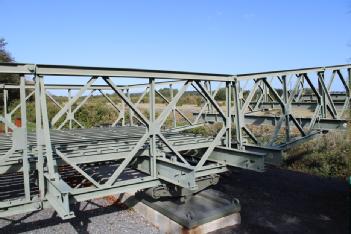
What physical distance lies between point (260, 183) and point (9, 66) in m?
7.60

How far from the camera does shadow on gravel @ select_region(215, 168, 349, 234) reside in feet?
21.8

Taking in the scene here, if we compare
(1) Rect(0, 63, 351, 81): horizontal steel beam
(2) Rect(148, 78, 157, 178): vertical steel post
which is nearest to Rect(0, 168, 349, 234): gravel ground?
(2) Rect(148, 78, 157, 178): vertical steel post

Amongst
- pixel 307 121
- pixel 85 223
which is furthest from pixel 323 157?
pixel 85 223

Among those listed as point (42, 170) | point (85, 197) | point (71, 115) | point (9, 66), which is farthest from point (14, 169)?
point (71, 115)

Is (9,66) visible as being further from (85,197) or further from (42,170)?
(85,197)

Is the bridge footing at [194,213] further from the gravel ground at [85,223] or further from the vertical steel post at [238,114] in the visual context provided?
the vertical steel post at [238,114]

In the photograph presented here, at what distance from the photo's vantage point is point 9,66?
14.6ft

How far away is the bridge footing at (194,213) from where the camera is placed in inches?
249

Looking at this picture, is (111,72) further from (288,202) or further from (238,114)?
(288,202)

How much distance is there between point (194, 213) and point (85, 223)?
231cm

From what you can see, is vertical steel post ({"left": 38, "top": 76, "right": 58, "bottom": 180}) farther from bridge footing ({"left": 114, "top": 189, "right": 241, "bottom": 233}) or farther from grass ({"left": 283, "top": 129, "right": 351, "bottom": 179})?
grass ({"left": 283, "top": 129, "right": 351, "bottom": 179})

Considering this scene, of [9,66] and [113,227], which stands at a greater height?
[9,66]

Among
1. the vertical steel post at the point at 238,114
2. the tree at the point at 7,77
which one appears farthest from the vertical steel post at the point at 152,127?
the tree at the point at 7,77

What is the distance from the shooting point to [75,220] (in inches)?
283
